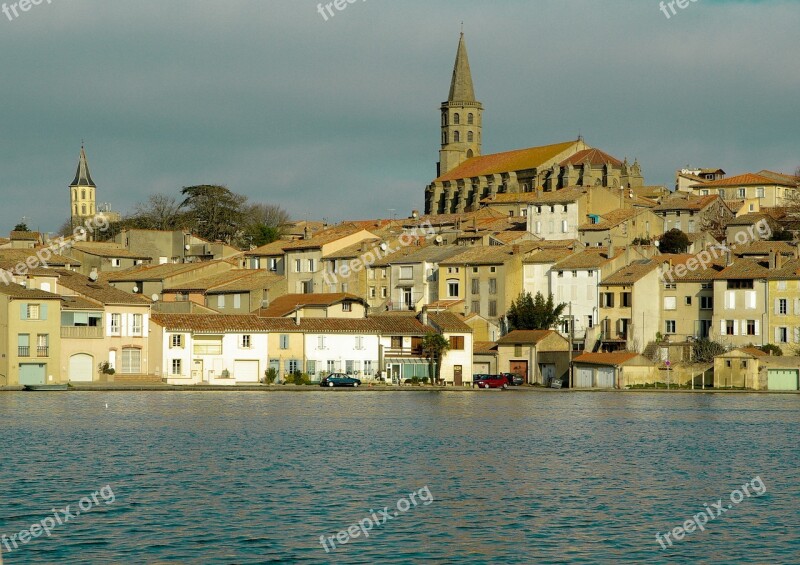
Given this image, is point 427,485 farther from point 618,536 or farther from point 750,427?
point 750,427

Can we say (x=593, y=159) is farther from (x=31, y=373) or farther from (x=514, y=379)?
(x=31, y=373)

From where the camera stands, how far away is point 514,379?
95.4 m

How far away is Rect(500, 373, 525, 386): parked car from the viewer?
309ft

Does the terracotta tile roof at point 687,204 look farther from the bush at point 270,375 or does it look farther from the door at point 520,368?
the bush at point 270,375

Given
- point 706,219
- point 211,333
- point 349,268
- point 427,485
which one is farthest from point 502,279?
point 427,485

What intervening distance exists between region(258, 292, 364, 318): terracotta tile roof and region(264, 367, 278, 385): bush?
8.41 metres

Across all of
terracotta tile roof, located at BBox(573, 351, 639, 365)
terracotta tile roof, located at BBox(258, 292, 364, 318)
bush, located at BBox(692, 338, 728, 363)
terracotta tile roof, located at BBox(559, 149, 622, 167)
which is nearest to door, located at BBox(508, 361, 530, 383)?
terracotta tile roof, located at BBox(573, 351, 639, 365)

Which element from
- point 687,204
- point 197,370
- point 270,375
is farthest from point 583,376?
point 687,204

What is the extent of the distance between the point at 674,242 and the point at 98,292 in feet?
173

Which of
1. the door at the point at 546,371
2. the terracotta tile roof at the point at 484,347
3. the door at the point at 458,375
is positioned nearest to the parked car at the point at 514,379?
the door at the point at 546,371

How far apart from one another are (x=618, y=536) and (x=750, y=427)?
109ft

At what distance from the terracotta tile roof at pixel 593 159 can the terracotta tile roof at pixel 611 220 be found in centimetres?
3668

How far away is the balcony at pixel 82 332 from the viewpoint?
272 ft

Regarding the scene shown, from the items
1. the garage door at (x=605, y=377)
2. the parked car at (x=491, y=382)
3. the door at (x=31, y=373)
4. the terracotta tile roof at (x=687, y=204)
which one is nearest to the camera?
the door at (x=31, y=373)
